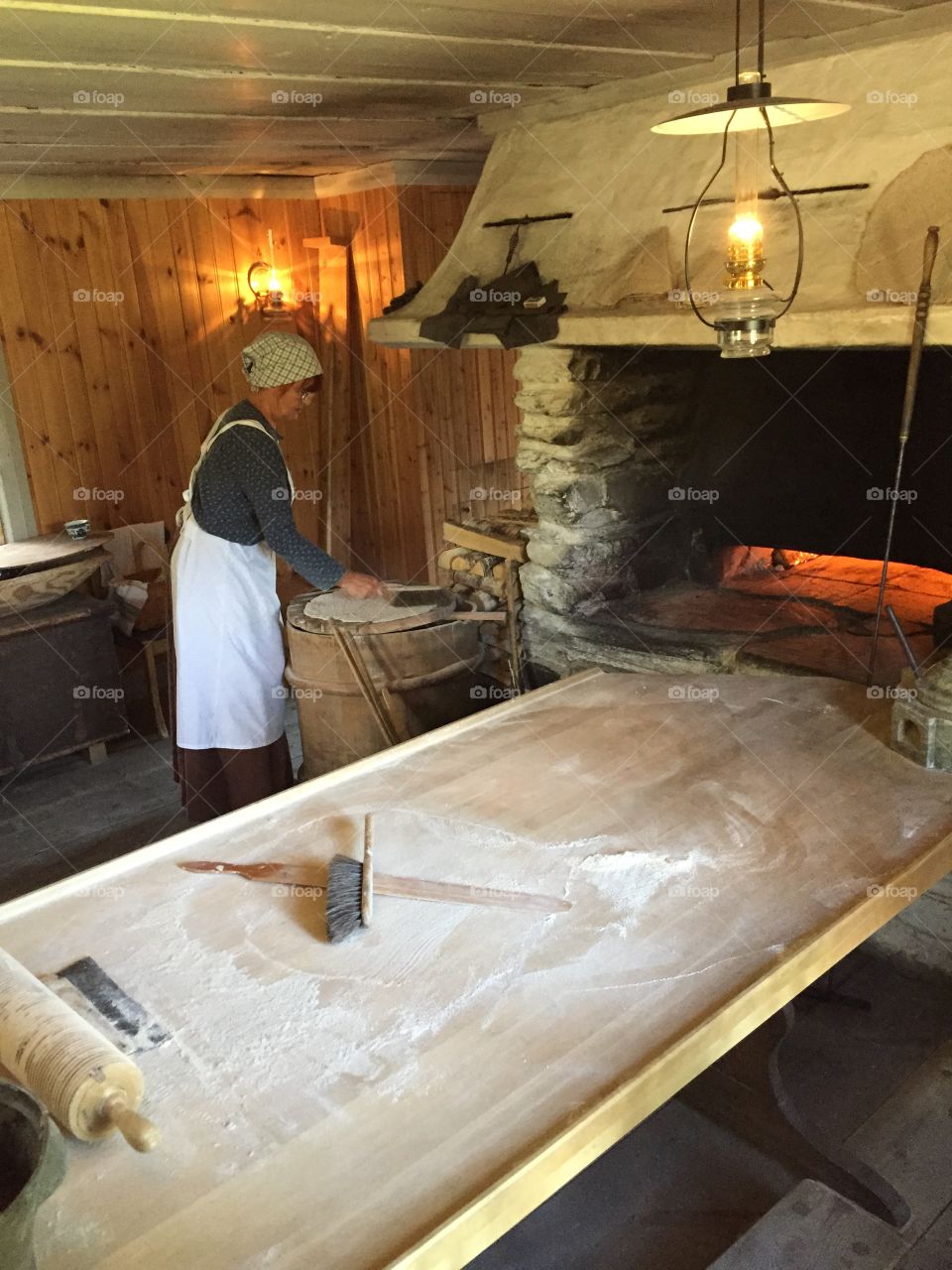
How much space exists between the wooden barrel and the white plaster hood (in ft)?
3.79

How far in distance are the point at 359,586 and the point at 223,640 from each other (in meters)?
0.54

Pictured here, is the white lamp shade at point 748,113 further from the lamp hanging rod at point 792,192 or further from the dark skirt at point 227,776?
the dark skirt at point 227,776

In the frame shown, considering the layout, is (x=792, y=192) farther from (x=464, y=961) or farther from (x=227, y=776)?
(x=227, y=776)

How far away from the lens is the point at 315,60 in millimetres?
3066

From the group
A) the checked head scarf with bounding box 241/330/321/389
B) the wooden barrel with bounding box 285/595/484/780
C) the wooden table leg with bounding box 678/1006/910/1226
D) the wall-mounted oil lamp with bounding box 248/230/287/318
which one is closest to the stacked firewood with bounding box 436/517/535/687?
the wooden barrel with bounding box 285/595/484/780

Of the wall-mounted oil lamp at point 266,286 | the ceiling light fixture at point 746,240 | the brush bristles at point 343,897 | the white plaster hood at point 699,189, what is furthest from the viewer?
the wall-mounted oil lamp at point 266,286

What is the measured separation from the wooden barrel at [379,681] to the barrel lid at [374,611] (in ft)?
0.06

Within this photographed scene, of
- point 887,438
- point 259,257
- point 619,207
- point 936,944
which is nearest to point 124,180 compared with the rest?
point 259,257

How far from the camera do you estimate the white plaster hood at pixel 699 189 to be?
293 cm

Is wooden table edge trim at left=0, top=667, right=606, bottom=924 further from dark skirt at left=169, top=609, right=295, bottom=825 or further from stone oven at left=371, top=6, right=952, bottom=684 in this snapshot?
dark skirt at left=169, top=609, right=295, bottom=825

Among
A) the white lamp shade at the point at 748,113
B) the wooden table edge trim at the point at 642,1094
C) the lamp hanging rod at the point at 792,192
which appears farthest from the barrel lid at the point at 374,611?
the wooden table edge trim at the point at 642,1094

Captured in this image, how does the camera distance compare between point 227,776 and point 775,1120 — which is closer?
point 775,1120

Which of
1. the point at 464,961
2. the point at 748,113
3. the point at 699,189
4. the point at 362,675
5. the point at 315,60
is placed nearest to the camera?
the point at 464,961

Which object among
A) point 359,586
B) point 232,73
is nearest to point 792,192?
point 232,73
